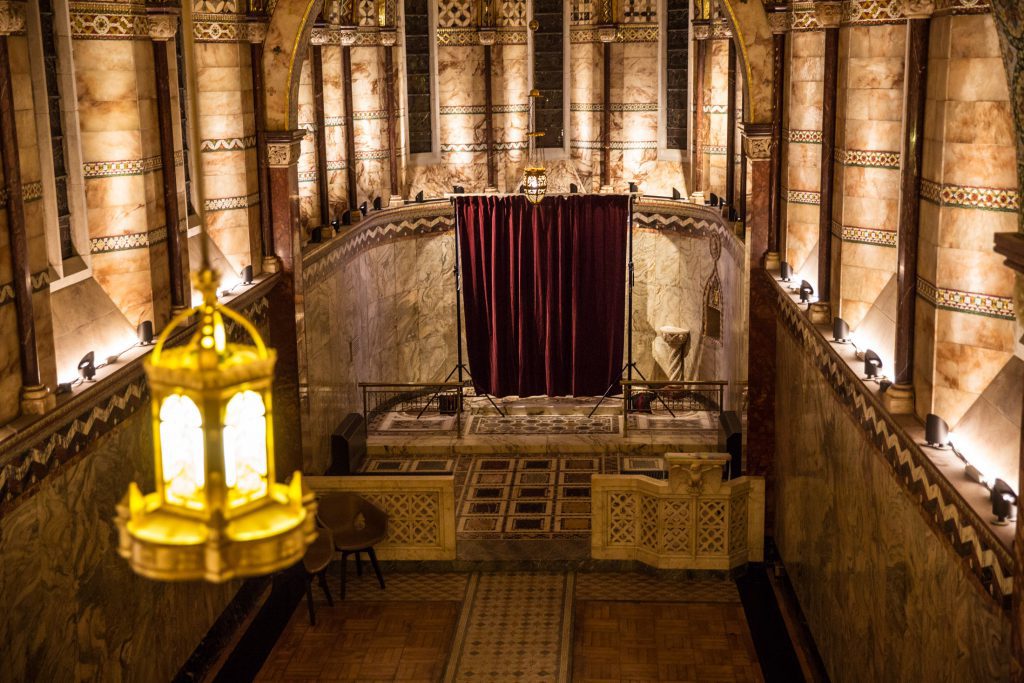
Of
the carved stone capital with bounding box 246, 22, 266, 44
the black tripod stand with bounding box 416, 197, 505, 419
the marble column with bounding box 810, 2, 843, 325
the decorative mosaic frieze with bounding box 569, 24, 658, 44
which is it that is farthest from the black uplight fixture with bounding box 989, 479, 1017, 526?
the decorative mosaic frieze with bounding box 569, 24, 658, 44

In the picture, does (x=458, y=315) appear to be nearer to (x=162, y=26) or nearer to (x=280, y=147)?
(x=280, y=147)

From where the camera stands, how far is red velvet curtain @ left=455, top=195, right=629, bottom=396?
609 inches

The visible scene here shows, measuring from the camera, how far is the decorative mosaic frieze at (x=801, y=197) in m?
11.0

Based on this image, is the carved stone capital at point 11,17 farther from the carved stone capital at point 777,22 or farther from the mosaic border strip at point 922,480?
the carved stone capital at point 777,22

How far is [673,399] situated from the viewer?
51.2ft

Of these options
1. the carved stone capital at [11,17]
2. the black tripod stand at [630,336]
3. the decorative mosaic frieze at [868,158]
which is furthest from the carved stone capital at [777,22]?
the carved stone capital at [11,17]

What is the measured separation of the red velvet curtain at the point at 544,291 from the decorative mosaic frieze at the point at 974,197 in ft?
28.0

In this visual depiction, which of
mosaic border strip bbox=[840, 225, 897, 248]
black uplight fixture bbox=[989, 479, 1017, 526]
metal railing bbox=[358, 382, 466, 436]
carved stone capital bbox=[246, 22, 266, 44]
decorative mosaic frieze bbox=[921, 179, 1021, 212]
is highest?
carved stone capital bbox=[246, 22, 266, 44]

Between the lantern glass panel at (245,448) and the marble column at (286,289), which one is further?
the marble column at (286,289)

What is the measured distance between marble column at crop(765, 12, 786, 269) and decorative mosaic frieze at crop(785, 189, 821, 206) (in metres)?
0.14

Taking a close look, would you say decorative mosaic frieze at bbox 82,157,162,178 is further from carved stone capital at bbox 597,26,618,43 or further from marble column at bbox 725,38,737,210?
carved stone capital at bbox 597,26,618,43

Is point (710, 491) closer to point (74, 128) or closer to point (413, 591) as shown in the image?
point (413, 591)

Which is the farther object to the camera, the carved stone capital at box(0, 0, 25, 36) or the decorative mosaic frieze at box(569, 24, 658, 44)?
the decorative mosaic frieze at box(569, 24, 658, 44)

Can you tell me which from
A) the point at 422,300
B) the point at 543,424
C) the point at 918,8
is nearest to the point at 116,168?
the point at 918,8
